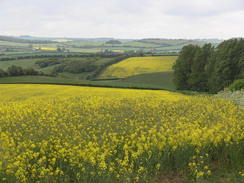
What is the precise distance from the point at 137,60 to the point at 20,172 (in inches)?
4114

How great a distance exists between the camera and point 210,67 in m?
58.1

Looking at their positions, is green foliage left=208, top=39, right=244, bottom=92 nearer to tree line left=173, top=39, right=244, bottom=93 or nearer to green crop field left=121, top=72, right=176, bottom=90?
tree line left=173, top=39, right=244, bottom=93

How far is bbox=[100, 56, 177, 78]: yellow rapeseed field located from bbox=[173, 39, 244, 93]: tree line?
29755mm

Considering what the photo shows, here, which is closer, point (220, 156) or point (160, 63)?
point (220, 156)

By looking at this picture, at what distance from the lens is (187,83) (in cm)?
6250

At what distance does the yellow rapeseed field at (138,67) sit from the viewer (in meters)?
93.5

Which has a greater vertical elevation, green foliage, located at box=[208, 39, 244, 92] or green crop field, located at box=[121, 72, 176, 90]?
green foliage, located at box=[208, 39, 244, 92]

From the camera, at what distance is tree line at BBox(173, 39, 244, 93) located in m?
52.8

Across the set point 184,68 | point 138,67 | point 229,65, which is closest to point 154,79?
point 184,68

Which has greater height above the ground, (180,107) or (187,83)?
(180,107)

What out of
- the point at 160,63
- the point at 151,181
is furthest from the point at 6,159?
the point at 160,63

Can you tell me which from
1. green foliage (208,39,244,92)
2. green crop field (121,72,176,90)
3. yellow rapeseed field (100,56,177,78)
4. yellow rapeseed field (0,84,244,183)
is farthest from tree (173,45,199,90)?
yellow rapeseed field (0,84,244,183)

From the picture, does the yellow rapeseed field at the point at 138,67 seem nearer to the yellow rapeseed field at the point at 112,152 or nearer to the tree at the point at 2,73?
the tree at the point at 2,73

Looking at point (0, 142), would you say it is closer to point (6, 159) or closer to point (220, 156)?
point (6, 159)
